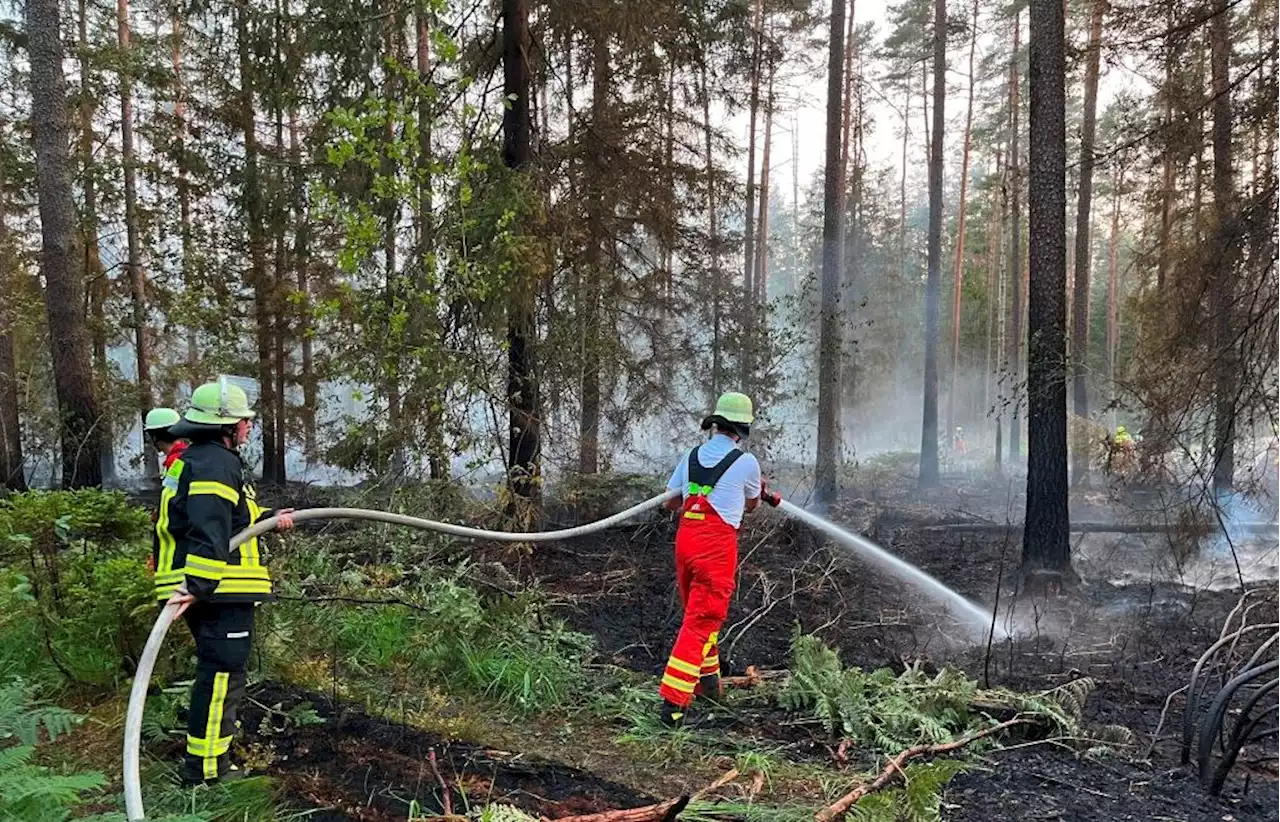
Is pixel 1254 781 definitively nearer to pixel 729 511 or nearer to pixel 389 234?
pixel 729 511

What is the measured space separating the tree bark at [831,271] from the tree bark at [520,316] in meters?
8.90

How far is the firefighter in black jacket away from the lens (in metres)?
3.82

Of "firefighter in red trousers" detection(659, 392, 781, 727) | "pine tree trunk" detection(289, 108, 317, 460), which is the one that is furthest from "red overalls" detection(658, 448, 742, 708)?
"pine tree trunk" detection(289, 108, 317, 460)

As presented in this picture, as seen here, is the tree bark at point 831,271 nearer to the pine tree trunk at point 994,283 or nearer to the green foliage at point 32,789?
the green foliage at point 32,789

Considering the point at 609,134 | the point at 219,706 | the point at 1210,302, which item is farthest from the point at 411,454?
the point at 1210,302

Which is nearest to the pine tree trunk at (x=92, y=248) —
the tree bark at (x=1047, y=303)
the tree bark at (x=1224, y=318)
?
the tree bark at (x=1047, y=303)

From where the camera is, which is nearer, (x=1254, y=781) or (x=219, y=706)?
(x=219, y=706)

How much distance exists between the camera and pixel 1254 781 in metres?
4.46

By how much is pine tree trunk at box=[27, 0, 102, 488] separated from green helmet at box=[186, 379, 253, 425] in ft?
25.7

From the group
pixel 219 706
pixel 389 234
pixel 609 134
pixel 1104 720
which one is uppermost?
pixel 609 134

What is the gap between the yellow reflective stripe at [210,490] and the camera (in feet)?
12.7

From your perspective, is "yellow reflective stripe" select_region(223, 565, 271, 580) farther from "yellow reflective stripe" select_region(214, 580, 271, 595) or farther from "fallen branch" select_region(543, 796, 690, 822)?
"fallen branch" select_region(543, 796, 690, 822)

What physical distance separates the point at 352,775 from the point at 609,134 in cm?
955

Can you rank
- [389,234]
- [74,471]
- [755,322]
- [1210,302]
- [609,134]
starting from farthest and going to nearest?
[755,322] < [609,134] < [74,471] < [1210,302] < [389,234]
